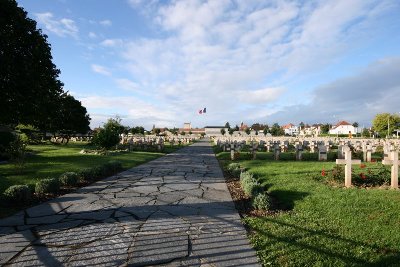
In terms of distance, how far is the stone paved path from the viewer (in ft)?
12.8

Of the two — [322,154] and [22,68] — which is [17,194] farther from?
[322,154]

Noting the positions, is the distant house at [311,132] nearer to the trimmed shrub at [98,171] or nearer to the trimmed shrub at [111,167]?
the trimmed shrub at [111,167]

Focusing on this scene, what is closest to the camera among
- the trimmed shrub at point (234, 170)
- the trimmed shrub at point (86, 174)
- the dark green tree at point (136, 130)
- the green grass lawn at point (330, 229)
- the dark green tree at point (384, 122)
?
the green grass lawn at point (330, 229)

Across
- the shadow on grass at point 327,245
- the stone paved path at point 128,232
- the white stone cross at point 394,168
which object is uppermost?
the white stone cross at point 394,168

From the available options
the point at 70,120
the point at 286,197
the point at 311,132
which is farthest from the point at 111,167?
the point at 311,132

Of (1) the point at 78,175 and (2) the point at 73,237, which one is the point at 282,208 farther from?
(1) the point at 78,175

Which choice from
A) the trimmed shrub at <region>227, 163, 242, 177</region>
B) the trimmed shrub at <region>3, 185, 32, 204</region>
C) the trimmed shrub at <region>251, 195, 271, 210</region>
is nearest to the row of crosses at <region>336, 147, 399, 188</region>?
the trimmed shrub at <region>251, 195, 271, 210</region>

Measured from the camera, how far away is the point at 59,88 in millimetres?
19797

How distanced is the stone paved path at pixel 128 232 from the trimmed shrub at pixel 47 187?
0.53 metres

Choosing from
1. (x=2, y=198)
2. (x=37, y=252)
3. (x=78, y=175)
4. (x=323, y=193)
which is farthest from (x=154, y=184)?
(x=37, y=252)

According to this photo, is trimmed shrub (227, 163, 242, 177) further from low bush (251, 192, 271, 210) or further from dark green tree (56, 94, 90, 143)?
dark green tree (56, 94, 90, 143)

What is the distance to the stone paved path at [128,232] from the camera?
12.8 feet

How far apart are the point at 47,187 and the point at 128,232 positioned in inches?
156

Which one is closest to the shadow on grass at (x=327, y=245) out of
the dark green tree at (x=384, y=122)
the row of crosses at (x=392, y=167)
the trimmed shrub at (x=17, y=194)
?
the row of crosses at (x=392, y=167)
